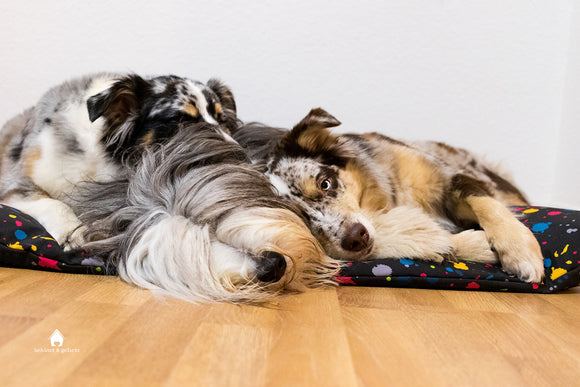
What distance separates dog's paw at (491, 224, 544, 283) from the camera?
172 cm

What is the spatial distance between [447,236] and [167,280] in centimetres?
101

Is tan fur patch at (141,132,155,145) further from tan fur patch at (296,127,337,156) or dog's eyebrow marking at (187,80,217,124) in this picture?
tan fur patch at (296,127,337,156)

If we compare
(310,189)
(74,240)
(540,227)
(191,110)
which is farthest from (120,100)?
(540,227)

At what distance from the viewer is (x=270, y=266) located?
147 centimetres

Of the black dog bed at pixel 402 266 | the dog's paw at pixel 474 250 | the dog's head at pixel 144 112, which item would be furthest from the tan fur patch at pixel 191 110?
the dog's paw at pixel 474 250

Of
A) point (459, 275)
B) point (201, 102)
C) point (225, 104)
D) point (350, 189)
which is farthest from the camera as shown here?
point (225, 104)

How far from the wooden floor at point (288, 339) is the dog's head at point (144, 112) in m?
0.72

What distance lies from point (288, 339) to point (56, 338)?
1.65 feet

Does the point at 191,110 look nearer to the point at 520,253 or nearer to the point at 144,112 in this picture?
the point at 144,112

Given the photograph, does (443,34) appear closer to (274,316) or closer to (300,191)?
(300,191)

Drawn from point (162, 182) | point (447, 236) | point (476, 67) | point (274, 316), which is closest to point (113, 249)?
point (162, 182)

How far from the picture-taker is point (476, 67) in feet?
11.0

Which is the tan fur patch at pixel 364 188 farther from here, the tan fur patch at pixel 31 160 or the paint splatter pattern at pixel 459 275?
the tan fur patch at pixel 31 160

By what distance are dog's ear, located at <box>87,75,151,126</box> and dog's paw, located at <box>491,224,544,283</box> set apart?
5.02ft
